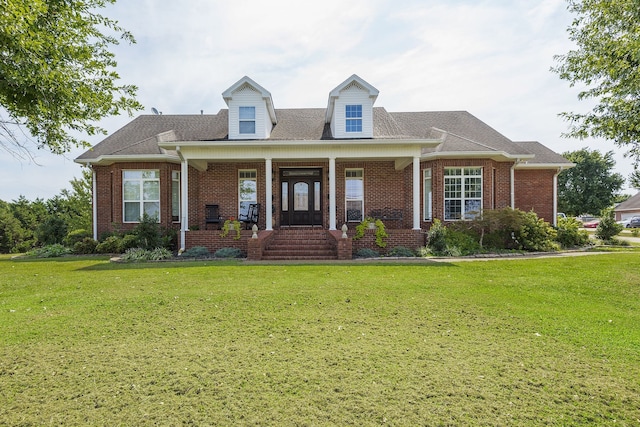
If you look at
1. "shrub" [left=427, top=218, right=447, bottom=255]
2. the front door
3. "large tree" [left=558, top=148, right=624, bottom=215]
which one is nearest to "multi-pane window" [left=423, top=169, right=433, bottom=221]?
"shrub" [left=427, top=218, right=447, bottom=255]

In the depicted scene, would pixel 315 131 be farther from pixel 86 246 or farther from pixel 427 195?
pixel 86 246

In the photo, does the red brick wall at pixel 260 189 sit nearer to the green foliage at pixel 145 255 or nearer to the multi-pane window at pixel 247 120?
the multi-pane window at pixel 247 120

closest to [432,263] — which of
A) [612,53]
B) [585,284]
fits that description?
[585,284]

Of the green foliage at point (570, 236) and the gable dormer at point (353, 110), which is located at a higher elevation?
the gable dormer at point (353, 110)

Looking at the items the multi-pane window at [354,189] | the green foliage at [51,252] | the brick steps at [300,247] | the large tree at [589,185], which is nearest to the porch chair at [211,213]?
the brick steps at [300,247]

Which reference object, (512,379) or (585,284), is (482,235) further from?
(512,379)

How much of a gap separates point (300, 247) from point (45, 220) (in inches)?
506

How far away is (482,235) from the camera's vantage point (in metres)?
12.8

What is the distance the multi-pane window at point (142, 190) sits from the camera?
580 inches

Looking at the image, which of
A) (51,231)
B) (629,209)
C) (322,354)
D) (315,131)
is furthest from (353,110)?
(629,209)

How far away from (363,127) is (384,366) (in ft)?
38.7

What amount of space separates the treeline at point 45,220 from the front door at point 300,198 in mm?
9027

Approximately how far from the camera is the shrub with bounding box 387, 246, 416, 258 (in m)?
11.5

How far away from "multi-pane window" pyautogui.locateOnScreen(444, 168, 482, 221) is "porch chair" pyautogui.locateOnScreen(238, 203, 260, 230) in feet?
26.8
